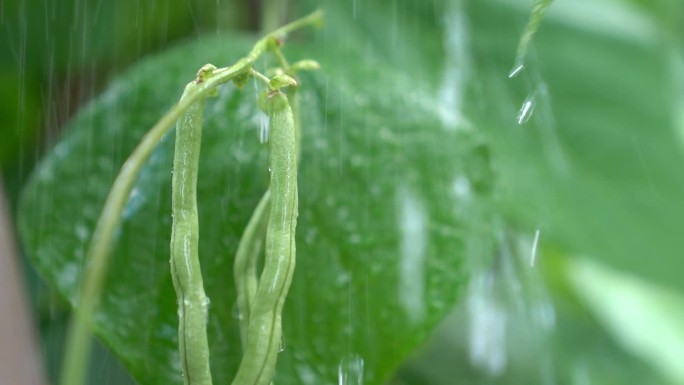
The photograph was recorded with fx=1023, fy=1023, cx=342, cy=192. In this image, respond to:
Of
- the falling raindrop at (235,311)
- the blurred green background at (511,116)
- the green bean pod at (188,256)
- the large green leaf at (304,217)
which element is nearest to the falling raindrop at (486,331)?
the blurred green background at (511,116)

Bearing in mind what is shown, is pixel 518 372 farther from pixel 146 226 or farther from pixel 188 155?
pixel 188 155

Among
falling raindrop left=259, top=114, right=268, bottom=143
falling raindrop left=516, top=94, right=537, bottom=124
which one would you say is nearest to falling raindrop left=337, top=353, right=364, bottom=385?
falling raindrop left=259, top=114, right=268, bottom=143

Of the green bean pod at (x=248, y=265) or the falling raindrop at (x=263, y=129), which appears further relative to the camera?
the falling raindrop at (x=263, y=129)

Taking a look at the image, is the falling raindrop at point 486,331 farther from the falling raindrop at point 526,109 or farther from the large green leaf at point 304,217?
the large green leaf at point 304,217

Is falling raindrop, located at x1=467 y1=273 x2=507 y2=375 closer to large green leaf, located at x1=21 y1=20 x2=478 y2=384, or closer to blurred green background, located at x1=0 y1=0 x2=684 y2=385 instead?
blurred green background, located at x1=0 y1=0 x2=684 y2=385

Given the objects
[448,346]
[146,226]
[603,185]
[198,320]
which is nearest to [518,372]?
[448,346]

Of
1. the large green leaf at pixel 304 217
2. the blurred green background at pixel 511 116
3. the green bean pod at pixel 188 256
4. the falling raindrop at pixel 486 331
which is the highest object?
the green bean pod at pixel 188 256
